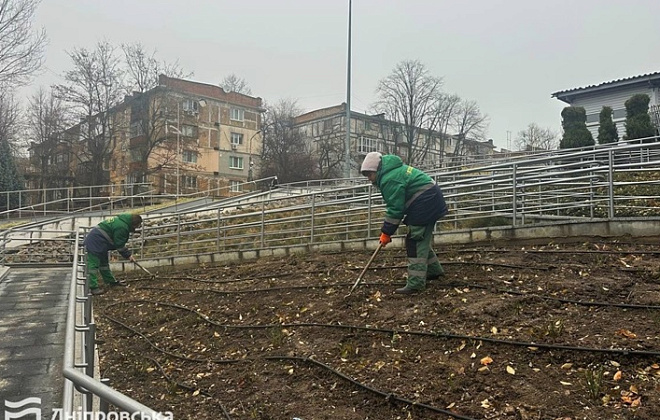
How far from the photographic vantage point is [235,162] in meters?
48.9

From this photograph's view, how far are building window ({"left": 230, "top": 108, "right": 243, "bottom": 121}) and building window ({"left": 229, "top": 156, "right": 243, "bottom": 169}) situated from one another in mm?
3755

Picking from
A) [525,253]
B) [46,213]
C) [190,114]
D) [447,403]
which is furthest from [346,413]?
[190,114]

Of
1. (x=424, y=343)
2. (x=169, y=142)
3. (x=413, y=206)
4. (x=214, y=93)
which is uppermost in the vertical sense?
(x=214, y=93)

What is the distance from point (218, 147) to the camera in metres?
47.7

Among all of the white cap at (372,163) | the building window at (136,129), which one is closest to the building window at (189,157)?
the building window at (136,129)

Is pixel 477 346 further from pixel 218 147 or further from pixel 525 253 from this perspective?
pixel 218 147

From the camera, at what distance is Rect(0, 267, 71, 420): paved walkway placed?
189 inches

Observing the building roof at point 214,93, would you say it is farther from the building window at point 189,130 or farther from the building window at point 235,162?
the building window at point 235,162

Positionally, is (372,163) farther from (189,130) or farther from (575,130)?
(189,130)

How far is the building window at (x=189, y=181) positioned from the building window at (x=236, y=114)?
8.65 meters

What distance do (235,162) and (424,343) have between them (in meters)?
45.7

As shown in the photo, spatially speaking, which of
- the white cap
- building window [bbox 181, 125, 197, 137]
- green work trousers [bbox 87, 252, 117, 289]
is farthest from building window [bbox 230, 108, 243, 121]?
the white cap

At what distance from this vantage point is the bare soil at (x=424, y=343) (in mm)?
3740

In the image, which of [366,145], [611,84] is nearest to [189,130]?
[366,145]
